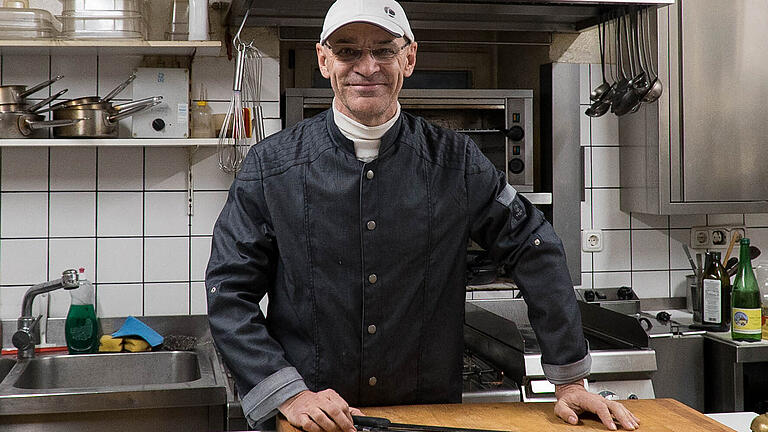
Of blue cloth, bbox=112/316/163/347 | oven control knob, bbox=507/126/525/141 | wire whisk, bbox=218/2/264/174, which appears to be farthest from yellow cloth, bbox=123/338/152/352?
oven control knob, bbox=507/126/525/141

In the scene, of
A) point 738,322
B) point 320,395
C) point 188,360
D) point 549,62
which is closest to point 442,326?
point 320,395

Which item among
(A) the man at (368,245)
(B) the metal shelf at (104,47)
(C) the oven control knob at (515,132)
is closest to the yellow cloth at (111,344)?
(B) the metal shelf at (104,47)

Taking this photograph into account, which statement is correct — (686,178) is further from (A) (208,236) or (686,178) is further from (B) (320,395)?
(B) (320,395)

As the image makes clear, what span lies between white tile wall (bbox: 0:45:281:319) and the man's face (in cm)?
110

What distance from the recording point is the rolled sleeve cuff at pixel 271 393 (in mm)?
1337

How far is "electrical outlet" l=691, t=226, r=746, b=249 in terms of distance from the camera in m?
2.77

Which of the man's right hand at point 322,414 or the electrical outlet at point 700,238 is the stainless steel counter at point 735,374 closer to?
the electrical outlet at point 700,238

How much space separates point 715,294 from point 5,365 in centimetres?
205

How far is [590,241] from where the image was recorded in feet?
9.05

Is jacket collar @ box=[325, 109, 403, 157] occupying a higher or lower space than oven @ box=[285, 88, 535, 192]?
lower

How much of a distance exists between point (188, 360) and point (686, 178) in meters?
1.57

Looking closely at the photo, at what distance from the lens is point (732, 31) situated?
2.54 meters

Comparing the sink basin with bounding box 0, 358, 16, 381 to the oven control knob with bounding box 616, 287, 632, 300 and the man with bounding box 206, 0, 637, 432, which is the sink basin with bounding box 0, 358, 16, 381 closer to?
the man with bounding box 206, 0, 637, 432

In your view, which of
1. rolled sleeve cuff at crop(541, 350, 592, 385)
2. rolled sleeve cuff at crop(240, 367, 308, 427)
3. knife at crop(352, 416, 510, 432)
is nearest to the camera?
knife at crop(352, 416, 510, 432)
